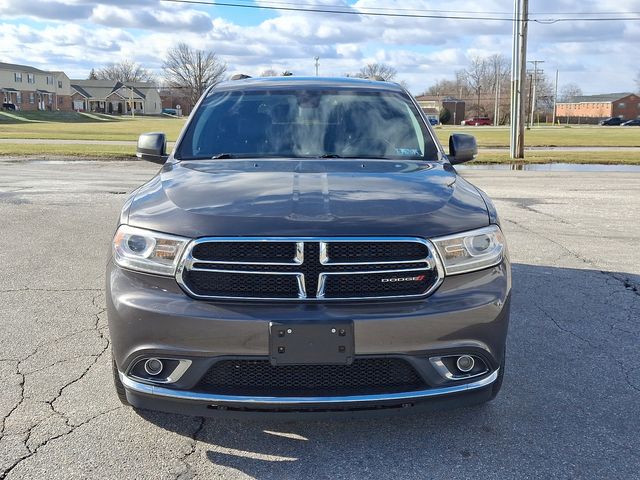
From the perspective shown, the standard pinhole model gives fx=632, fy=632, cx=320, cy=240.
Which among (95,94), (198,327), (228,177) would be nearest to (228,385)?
(198,327)

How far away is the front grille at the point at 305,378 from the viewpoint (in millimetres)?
2717

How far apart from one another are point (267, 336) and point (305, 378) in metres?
0.28

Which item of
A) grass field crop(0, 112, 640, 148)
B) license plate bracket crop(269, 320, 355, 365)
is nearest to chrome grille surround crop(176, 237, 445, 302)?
license plate bracket crop(269, 320, 355, 365)

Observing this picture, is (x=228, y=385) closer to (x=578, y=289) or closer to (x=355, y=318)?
(x=355, y=318)

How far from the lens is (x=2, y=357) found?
13.3 feet

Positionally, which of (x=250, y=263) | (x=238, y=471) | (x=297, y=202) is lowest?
(x=238, y=471)

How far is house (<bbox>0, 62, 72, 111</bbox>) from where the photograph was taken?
97.2 meters

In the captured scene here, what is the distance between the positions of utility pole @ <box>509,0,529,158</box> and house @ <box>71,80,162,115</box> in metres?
112

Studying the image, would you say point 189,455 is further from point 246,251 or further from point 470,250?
point 470,250

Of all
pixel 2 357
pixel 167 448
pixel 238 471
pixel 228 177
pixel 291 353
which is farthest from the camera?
pixel 2 357

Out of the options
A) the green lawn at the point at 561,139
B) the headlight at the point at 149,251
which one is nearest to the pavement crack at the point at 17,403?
the headlight at the point at 149,251

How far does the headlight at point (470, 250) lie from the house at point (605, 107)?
138523mm

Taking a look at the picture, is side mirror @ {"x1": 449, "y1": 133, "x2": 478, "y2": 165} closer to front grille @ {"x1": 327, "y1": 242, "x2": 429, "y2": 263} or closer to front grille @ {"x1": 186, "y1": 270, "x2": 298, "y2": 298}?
front grille @ {"x1": 327, "y1": 242, "x2": 429, "y2": 263}

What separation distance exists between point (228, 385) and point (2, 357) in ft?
6.92
